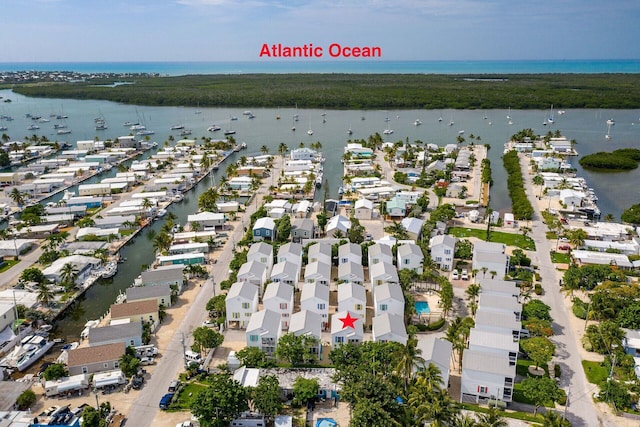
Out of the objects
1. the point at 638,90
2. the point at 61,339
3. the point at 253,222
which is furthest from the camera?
the point at 638,90

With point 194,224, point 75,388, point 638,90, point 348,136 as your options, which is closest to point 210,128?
point 348,136

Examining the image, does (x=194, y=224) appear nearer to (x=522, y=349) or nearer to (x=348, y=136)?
(x=522, y=349)

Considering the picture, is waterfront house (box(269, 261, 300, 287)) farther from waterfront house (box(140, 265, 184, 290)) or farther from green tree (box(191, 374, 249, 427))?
green tree (box(191, 374, 249, 427))

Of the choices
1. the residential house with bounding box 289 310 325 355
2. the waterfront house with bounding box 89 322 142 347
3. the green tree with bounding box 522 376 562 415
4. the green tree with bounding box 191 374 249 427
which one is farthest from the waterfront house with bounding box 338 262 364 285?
the waterfront house with bounding box 89 322 142 347

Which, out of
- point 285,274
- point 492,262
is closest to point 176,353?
point 285,274

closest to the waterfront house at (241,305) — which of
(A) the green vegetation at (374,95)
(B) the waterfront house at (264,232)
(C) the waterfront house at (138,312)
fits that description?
(C) the waterfront house at (138,312)

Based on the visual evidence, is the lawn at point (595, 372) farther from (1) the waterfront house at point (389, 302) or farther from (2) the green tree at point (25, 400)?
(2) the green tree at point (25, 400)
